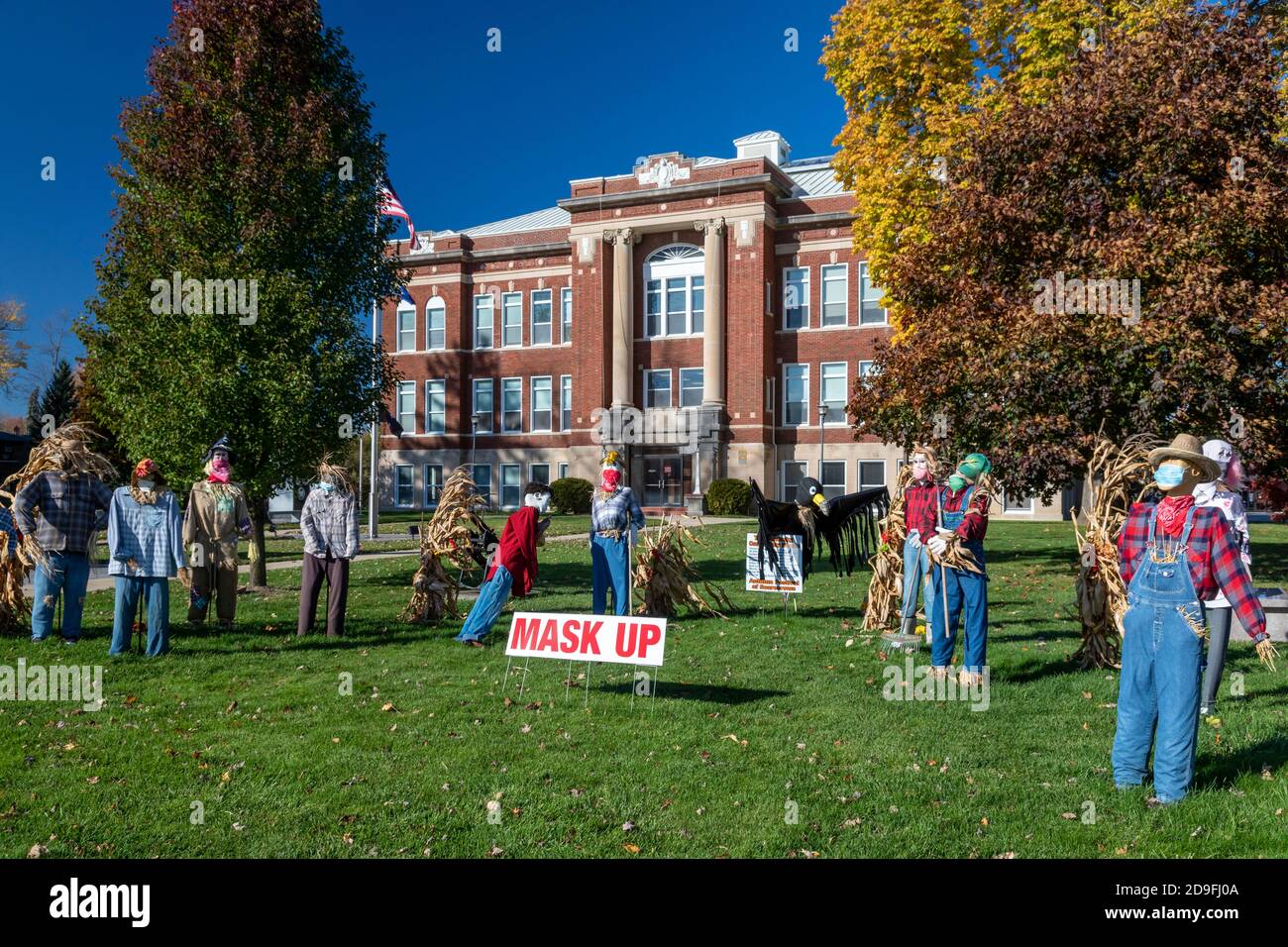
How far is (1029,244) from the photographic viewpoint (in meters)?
15.8

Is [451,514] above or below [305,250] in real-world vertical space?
below

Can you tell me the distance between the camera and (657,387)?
42.3m

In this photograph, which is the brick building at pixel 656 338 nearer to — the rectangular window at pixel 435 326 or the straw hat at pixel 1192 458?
the rectangular window at pixel 435 326

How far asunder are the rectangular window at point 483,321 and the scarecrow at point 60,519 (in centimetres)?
3624

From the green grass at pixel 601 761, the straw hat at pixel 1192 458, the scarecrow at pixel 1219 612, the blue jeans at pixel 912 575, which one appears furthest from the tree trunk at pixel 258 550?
the straw hat at pixel 1192 458

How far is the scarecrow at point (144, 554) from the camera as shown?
976cm

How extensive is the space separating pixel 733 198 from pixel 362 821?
122 feet

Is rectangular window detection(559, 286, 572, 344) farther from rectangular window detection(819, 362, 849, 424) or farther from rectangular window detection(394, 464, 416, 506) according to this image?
rectangular window detection(819, 362, 849, 424)

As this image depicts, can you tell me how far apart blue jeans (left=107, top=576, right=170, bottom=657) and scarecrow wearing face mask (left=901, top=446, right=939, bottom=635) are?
7.96 m

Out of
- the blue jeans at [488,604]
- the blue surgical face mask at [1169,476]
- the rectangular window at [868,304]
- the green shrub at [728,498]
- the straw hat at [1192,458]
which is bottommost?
the blue jeans at [488,604]

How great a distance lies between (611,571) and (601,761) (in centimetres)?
542

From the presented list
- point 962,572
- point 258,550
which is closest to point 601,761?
point 962,572

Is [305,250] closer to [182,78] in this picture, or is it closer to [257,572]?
[182,78]

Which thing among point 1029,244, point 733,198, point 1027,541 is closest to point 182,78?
point 1029,244
